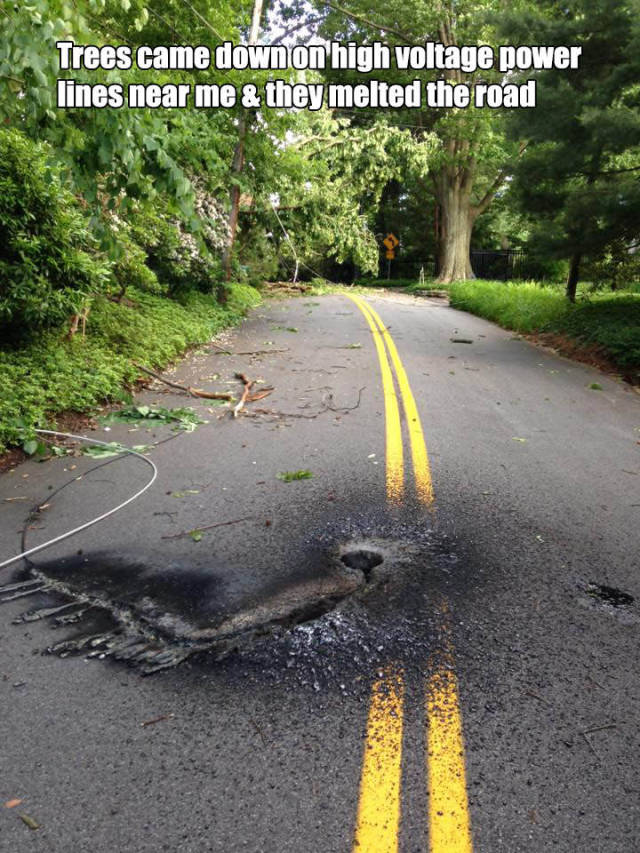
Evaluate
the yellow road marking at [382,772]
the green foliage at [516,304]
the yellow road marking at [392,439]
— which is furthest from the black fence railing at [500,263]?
the yellow road marking at [382,772]

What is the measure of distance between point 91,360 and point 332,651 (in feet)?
20.3

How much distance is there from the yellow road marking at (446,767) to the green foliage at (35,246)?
19.5 feet

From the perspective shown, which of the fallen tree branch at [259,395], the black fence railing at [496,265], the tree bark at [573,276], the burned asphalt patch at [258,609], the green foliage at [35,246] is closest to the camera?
the burned asphalt patch at [258,609]

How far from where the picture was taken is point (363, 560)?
3.96 metres

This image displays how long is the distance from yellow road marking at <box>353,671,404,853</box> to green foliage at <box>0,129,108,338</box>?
5843 millimetres

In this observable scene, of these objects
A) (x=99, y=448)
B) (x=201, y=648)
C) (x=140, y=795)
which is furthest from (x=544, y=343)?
(x=140, y=795)

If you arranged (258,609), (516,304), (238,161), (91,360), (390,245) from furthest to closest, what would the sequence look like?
(390,245) < (516,304) < (238,161) < (91,360) < (258,609)

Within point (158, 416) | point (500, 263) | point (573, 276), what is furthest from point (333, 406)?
point (500, 263)

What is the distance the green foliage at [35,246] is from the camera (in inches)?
266

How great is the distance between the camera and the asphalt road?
2.15 m

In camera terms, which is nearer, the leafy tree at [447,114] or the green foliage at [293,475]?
the green foliage at [293,475]

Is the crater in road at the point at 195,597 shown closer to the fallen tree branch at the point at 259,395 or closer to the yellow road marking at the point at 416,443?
the yellow road marking at the point at 416,443

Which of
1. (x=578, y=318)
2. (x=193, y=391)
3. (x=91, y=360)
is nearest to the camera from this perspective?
(x=91, y=360)

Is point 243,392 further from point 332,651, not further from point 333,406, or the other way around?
point 332,651
